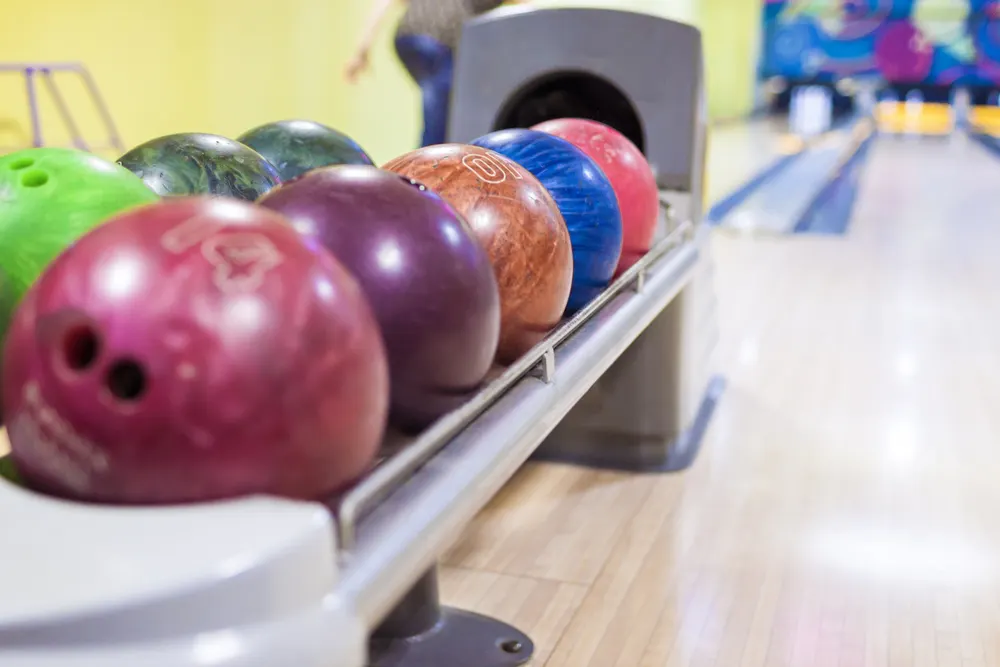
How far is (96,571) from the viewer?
64 centimetres

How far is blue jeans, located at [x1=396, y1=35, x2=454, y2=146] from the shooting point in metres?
3.10

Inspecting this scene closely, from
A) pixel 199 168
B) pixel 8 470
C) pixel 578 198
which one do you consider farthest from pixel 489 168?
pixel 8 470

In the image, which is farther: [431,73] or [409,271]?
[431,73]

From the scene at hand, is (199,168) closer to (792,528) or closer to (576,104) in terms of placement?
(792,528)

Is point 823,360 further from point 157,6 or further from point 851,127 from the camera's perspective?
point 851,127

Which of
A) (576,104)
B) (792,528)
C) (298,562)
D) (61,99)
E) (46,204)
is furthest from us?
(61,99)

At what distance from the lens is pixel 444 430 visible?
90 cm

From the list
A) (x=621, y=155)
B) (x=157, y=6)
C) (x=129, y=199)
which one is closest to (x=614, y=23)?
(x=621, y=155)

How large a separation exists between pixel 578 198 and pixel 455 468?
61 cm

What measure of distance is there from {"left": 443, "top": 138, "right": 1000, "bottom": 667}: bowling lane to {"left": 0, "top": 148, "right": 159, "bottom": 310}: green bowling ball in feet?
2.51

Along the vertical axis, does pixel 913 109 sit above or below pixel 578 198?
below

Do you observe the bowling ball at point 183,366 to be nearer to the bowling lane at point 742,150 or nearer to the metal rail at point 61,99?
the metal rail at point 61,99

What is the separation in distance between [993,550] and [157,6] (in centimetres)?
499

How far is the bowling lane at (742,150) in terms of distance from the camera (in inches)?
281
